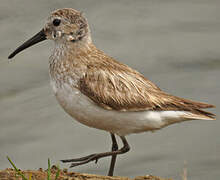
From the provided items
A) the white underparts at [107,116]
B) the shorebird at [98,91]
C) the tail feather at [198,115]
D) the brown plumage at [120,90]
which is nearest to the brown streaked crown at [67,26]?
the shorebird at [98,91]

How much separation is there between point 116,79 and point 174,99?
855 millimetres

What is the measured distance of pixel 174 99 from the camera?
7.29 metres

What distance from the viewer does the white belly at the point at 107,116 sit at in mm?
6746

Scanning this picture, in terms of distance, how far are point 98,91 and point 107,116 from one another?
1.09 ft

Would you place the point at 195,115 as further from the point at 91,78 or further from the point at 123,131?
the point at 91,78

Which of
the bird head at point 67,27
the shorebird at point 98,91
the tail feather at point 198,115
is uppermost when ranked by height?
the bird head at point 67,27

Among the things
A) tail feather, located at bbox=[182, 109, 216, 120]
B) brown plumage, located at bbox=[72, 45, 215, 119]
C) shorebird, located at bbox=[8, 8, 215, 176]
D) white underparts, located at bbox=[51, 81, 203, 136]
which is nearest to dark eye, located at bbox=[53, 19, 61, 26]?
shorebird, located at bbox=[8, 8, 215, 176]

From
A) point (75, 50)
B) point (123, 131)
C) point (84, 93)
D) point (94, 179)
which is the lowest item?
point (94, 179)

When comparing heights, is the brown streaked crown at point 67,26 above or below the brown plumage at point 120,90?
above

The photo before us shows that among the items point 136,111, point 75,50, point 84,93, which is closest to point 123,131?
point 136,111

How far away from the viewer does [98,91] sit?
22.5ft

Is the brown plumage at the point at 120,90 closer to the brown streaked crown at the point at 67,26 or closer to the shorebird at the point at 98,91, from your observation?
the shorebird at the point at 98,91

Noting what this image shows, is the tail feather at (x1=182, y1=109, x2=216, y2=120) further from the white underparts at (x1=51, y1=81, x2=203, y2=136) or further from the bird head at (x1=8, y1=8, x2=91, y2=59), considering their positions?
the bird head at (x1=8, y1=8, x2=91, y2=59)

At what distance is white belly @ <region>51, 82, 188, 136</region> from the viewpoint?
Result: 6.75m
